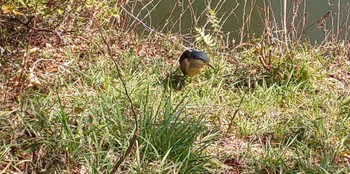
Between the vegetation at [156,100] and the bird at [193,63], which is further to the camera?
the bird at [193,63]

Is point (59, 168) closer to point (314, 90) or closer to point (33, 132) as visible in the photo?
point (33, 132)

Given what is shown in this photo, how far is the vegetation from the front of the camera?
136 inches

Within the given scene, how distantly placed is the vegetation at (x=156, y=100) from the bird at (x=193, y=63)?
Result: 97 millimetres

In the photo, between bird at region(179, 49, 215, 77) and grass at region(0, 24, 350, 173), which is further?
bird at region(179, 49, 215, 77)

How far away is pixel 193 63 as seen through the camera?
16.0 ft

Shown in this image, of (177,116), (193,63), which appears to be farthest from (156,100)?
(193,63)

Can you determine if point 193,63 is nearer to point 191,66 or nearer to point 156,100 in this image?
point 191,66

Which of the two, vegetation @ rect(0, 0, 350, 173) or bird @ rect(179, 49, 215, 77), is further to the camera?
bird @ rect(179, 49, 215, 77)

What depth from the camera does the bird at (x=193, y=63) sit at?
16.0ft

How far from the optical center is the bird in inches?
192

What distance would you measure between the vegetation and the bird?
97 millimetres

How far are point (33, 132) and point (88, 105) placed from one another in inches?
23.7

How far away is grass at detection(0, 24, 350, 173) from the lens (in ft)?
11.2

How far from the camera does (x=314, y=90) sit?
16.4ft
